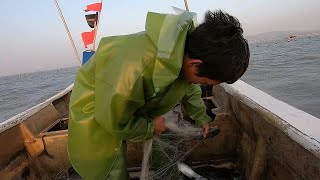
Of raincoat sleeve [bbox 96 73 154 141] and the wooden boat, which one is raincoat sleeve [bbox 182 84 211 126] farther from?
raincoat sleeve [bbox 96 73 154 141]

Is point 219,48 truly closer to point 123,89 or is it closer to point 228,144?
point 123,89

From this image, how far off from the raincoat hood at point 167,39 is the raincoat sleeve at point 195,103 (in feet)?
2.74

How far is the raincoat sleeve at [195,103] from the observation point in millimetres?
2419

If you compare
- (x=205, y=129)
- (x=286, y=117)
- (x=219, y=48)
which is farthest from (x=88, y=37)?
(x=219, y=48)

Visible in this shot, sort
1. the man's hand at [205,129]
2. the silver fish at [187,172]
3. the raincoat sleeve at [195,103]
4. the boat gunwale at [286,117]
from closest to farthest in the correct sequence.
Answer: the boat gunwale at [286,117] → the raincoat sleeve at [195,103] → the man's hand at [205,129] → the silver fish at [187,172]

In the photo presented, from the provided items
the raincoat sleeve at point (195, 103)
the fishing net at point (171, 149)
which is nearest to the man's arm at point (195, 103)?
the raincoat sleeve at point (195, 103)

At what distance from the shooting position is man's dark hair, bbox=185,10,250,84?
1469 millimetres

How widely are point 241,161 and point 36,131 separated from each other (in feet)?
8.45

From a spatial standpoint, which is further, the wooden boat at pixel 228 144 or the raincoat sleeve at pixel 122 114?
the wooden boat at pixel 228 144

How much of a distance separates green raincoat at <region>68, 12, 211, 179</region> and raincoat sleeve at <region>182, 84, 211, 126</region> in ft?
1.36

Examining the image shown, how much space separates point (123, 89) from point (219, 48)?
566mm

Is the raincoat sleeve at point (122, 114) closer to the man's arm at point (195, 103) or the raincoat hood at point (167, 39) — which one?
the raincoat hood at point (167, 39)

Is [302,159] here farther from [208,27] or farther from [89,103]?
[89,103]

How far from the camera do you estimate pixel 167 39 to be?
5.01ft
